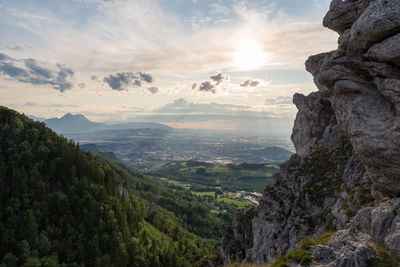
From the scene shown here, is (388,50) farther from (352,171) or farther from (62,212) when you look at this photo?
(62,212)

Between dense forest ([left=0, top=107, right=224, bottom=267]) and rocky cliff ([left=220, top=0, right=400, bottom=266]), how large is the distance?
2591 centimetres

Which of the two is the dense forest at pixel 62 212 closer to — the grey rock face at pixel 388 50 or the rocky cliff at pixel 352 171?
the rocky cliff at pixel 352 171

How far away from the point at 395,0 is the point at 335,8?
12.7 meters

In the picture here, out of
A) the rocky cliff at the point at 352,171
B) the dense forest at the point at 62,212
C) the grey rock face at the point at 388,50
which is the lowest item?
the dense forest at the point at 62,212

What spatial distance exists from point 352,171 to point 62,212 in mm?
85793

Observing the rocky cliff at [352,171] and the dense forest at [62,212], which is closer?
the rocky cliff at [352,171]

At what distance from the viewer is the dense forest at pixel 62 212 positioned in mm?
64812

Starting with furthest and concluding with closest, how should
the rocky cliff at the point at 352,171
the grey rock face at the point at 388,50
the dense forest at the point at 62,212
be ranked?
the dense forest at the point at 62,212 < the grey rock face at the point at 388,50 < the rocky cliff at the point at 352,171

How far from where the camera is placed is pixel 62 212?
75.3 m

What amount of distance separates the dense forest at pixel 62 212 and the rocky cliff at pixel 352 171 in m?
25.9

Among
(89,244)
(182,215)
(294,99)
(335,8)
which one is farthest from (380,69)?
(182,215)

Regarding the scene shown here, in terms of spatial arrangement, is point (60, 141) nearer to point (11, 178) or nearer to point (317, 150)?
point (11, 178)

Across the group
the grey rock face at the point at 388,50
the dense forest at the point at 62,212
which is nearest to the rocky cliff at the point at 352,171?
the grey rock face at the point at 388,50

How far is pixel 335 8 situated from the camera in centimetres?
2869
